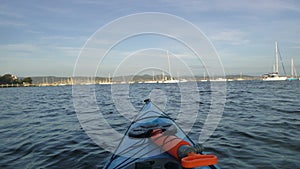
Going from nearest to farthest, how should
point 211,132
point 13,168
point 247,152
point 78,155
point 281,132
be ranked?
point 13,168
point 247,152
point 78,155
point 281,132
point 211,132

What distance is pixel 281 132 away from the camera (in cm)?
594

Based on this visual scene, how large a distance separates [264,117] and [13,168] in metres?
8.95

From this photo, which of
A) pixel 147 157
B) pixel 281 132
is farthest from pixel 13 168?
pixel 281 132

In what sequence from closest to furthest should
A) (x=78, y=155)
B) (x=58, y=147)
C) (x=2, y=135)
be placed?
(x=78, y=155), (x=58, y=147), (x=2, y=135)

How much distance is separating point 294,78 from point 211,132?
9009 cm

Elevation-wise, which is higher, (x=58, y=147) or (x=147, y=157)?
(x=147, y=157)

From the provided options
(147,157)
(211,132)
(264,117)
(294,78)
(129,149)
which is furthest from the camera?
(294,78)

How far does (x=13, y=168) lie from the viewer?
4.27 meters

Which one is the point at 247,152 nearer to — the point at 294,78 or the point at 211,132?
the point at 211,132

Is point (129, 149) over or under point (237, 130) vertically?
over

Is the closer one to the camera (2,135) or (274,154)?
(274,154)

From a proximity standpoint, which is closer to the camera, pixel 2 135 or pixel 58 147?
pixel 58 147

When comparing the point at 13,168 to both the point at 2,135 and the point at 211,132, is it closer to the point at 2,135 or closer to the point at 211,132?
the point at 2,135

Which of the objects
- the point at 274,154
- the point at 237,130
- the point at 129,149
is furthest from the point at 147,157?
the point at 237,130
